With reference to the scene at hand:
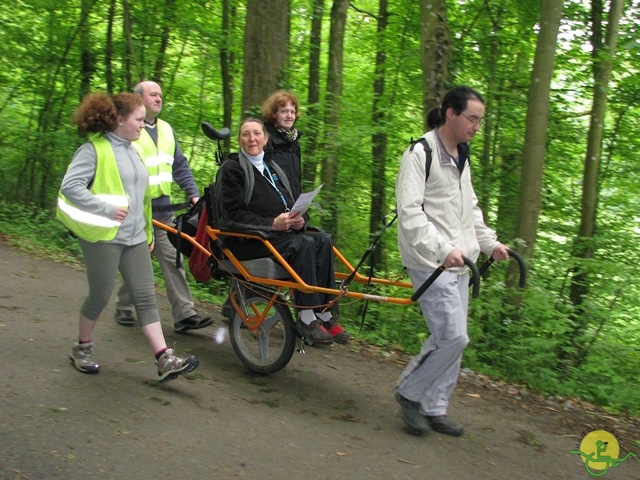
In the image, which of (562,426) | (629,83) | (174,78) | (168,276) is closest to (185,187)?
(168,276)

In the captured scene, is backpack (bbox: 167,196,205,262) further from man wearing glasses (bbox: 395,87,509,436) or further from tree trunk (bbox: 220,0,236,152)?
tree trunk (bbox: 220,0,236,152)

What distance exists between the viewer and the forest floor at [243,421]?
3.77 meters

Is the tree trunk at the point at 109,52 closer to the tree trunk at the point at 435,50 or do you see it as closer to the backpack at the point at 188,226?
the tree trunk at the point at 435,50

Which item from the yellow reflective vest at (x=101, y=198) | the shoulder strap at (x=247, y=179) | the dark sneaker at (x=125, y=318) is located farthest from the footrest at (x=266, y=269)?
the dark sneaker at (x=125, y=318)

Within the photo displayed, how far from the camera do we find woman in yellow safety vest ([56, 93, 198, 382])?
4.41m

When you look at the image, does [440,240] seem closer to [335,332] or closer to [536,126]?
[335,332]

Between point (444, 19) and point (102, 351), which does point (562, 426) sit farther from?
point (444, 19)

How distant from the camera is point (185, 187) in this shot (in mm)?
6535

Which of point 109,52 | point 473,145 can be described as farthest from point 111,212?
point 109,52

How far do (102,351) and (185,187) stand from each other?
73.6 inches

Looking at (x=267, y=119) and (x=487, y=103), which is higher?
(x=487, y=103)

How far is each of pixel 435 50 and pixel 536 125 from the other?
175 centimetres

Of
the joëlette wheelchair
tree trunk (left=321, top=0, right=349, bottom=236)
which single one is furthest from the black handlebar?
tree trunk (left=321, top=0, right=349, bottom=236)

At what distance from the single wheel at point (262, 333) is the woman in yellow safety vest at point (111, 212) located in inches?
32.2
